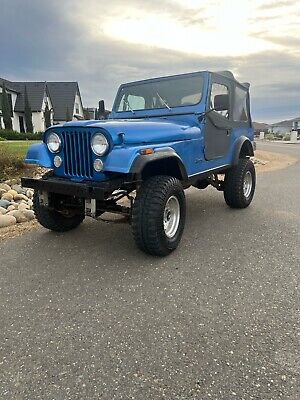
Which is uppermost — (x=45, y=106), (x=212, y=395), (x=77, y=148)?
(x=45, y=106)

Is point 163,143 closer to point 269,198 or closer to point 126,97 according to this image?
point 126,97

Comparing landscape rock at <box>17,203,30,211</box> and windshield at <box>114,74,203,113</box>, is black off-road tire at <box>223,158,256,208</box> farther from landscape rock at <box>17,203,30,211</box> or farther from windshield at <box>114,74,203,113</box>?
landscape rock at <box>17,203,30,211</box>

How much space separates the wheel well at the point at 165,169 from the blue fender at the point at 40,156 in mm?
1140

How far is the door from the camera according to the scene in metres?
4.58

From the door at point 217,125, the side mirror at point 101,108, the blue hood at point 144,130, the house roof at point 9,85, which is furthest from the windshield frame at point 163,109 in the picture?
the house roof at point 9,85

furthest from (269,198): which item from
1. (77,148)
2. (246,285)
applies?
(77,148)

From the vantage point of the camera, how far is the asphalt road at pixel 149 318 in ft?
6.34

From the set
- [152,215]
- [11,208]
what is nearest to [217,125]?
[152,215]

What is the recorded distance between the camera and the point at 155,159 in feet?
10.9

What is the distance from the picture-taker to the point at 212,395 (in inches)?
72.1

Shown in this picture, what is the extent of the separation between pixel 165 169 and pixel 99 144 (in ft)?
3.29

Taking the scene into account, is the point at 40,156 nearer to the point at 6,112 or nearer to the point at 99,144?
the point at 99,144

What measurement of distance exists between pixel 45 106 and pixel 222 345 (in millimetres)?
41538

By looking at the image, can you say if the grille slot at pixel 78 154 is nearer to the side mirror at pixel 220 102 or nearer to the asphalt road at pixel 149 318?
the asphalt road at pixel 149 318
